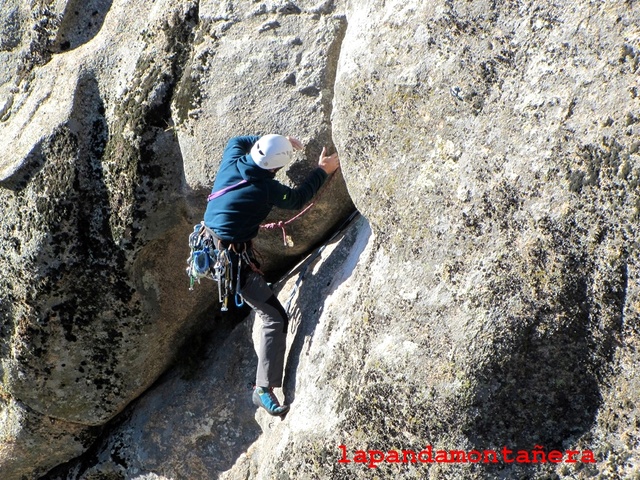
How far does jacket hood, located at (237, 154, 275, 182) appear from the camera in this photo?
21.3 feet

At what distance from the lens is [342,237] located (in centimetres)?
738

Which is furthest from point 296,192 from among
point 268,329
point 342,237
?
point 268,329

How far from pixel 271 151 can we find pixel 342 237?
4.70ft

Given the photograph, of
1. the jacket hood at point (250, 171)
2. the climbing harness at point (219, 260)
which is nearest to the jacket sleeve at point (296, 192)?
the jacket hood at point (250, 171)

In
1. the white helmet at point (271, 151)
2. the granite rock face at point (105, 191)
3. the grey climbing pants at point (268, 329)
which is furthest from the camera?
the granite rock face at point (105, 191)

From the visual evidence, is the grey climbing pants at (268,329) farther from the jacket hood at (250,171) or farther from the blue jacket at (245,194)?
the jacket hood at (250,171)

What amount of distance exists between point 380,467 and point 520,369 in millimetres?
1434

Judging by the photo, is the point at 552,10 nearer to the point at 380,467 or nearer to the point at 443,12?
the point at 443,12

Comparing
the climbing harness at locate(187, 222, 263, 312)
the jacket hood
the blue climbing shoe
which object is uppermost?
the jacket hood

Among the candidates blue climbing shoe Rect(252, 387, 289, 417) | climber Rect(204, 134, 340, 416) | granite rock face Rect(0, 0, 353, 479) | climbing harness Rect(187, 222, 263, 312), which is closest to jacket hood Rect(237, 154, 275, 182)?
climber Rect(204, 134, 340, 416)

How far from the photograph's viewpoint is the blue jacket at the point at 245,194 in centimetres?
654

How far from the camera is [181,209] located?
7.59 m

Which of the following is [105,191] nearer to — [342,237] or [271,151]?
[271,151]

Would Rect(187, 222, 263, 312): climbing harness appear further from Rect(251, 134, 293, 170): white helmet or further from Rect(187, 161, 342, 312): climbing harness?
Rect(251, 134, 293, 170): white helmet
